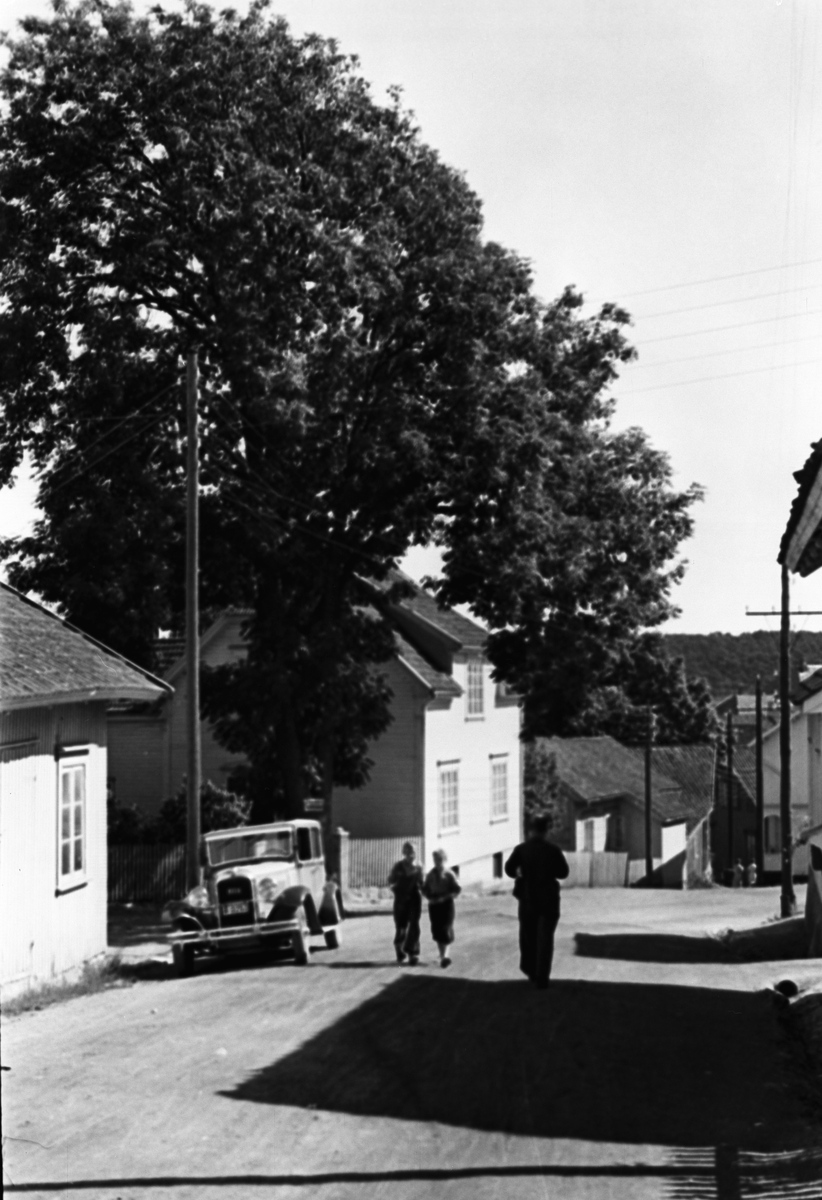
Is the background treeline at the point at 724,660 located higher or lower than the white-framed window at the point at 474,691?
higher

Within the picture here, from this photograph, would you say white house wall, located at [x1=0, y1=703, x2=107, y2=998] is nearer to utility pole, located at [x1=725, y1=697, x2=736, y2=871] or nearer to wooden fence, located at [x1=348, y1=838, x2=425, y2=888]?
wooden fence, located at [x1=348, y1=838, x2=425, y2=888]

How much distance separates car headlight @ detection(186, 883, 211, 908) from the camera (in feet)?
68.6

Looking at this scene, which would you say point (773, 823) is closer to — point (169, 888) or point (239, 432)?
point (169, 888)

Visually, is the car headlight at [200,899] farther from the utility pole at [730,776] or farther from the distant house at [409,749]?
the utility pole at [730,776]

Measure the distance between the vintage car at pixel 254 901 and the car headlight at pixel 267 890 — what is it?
13 millimetres

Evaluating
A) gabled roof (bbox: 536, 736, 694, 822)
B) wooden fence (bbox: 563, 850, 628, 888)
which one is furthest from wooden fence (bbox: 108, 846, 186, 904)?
gabled roof (bbox: 536, 736, 694, 822)

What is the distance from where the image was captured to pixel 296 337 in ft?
88.4

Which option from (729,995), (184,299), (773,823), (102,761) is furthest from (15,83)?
(773,823)

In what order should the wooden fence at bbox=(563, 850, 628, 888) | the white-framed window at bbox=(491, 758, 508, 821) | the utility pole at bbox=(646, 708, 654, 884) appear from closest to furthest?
the white-framed window at bbox=(491, 758, 508, 821) < the utility pole at bbox=(646, 708, 654, 884) < the wooden fence at bbox=(563, 850, 628, 888)

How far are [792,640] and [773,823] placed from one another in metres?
29.7

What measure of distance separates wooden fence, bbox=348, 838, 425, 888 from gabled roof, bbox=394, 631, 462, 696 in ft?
16.2

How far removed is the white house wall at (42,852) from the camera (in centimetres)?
1648

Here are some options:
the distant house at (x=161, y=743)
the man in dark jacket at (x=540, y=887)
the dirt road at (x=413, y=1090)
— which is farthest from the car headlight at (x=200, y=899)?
the distant house at (x=161, y=743)

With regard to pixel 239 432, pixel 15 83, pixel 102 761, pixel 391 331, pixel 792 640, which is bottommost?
pixel 102 761
